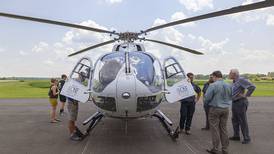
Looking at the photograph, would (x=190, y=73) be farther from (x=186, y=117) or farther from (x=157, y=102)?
(x=157, y=102)

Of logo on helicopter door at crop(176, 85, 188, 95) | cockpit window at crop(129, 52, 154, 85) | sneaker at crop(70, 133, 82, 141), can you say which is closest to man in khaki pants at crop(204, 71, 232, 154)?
logo on helicopter door at crop(176, 85, 188, 95)

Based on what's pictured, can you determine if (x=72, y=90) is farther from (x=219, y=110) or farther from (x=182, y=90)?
(x=219, y=110)

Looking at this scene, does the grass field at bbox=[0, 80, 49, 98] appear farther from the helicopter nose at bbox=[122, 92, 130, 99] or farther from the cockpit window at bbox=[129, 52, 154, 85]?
the helicopter nose at bbox=[122, 92, 130, 99]

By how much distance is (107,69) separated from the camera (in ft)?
19.4

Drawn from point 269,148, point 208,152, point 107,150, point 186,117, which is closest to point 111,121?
point 186,117

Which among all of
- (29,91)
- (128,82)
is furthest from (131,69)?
(29,91)

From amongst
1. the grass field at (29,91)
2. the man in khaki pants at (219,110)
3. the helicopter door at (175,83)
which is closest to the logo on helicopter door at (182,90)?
the helicopter door at (175,83)

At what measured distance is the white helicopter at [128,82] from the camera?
5320 millimetres

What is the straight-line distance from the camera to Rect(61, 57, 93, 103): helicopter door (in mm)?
6341

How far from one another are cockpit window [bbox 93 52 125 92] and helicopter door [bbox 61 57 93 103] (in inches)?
16.9

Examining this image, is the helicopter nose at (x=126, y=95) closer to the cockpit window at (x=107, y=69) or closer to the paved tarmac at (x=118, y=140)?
the cockpit window at (x=107, y=69)

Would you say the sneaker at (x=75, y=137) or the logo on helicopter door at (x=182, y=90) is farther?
the sneaker at (x=75, y=137)

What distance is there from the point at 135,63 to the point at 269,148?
3.53 meters

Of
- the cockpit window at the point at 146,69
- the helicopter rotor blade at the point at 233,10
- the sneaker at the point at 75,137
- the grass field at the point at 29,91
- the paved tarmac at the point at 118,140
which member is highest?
the helicopter rotor blade at the point at 233,10
